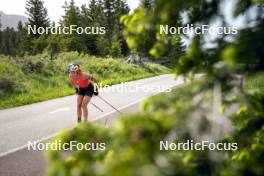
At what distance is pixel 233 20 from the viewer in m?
2.53

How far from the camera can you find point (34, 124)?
1172 centimetres

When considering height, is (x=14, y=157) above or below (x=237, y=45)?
below

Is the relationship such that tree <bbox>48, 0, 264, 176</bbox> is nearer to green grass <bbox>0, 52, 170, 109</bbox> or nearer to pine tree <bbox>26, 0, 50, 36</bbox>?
green grass <bbox>0, 52, 170, 109</bbox>

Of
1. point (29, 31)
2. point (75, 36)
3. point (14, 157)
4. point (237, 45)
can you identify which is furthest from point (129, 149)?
point (29, 31)

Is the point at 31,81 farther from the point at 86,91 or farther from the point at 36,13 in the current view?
the point at 36,13

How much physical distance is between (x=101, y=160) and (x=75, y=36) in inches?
2373

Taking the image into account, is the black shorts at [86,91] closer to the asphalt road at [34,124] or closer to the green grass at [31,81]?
the asphalt road at [34,124]

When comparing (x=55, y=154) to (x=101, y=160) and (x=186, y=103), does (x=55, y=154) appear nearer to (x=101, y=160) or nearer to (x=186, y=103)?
(x=101, y=160)

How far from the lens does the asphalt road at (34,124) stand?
7453 millimetres

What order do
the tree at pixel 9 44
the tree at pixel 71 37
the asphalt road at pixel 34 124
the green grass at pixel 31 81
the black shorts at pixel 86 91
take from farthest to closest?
the tree at pixel 9 44
the tree at pixel 71 37
the green grass at pixel 31 81
the black shorts at pixel 86 91
the asphalt road at pixel 34 124

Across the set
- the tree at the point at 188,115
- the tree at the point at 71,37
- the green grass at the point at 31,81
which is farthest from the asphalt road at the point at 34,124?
the tree at the point at 71,37

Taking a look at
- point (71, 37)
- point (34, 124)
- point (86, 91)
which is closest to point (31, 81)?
point (34, 124)

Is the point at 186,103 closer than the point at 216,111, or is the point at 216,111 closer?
the point at 186,103

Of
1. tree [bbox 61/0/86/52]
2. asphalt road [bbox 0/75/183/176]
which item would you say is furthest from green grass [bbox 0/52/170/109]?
tree [bbox 61/0/86/52]
